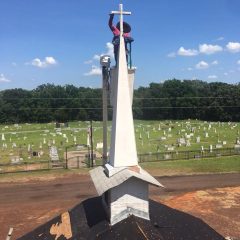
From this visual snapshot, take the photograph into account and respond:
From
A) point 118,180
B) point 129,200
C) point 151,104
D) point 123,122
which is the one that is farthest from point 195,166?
point 151,104

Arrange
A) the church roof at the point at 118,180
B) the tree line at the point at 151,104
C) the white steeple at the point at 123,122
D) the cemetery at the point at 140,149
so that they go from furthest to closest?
the tree line at the point at 151,104 < the cemetery at the point at 140,149 < the white steeple at the point at 123,122 < the church roof at the point at 118,180

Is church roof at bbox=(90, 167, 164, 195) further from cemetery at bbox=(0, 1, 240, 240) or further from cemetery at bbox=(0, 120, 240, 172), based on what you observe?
cemetery at bbox=(0, 120, 240, 172)

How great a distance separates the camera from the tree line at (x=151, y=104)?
352 ft

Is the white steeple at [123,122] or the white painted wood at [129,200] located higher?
the white steeple at [123,122]

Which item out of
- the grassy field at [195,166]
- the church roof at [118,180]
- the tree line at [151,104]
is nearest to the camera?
the church roof at [118,180]

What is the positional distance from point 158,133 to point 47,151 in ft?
80.4

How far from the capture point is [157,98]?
4469 inches

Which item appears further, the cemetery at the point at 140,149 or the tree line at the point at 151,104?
the tree line at the point at 151,104

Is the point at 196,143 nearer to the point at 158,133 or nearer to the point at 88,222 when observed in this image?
the point at 158,133

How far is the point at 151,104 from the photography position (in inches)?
4333

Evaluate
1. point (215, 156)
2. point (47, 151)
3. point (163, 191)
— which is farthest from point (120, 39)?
point (47, 151)

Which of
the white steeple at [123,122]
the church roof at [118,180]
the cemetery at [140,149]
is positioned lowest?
the cemetery at [140,149]

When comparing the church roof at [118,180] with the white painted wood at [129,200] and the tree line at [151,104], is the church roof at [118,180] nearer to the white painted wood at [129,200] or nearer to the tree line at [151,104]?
the white painted wood at [129,200]

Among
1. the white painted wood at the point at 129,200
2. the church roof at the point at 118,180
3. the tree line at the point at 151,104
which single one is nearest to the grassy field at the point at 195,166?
the white painted wood at the point at 129,200
